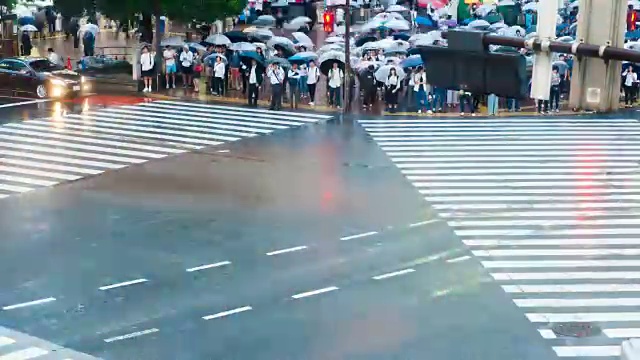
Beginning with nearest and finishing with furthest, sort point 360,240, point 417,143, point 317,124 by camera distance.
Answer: point 360,240 → point 417,143 → point 317,124

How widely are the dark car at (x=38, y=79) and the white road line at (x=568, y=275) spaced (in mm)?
23649

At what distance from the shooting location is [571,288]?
15578 millimetres

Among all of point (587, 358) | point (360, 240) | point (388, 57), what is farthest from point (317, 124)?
point (587, 358)

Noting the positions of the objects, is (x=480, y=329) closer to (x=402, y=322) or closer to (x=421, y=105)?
(x=402, y=322)

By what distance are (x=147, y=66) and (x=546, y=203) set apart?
20.3m

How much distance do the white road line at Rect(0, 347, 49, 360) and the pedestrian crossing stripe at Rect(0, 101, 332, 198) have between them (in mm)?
9422

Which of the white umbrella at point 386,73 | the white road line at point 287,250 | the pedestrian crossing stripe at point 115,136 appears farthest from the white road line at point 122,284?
the white umbrella at point 386,73

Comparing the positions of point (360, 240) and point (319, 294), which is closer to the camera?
point (319, 294)

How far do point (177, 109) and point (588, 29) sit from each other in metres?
14.3

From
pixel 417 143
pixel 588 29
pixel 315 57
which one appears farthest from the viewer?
pixel 315 57

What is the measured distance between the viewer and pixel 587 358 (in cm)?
1279

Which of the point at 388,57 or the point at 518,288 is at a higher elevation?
the point at 388,57

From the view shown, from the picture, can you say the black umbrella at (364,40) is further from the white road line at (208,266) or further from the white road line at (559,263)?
the white road line at (208,266)

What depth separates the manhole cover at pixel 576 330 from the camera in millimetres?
13602
